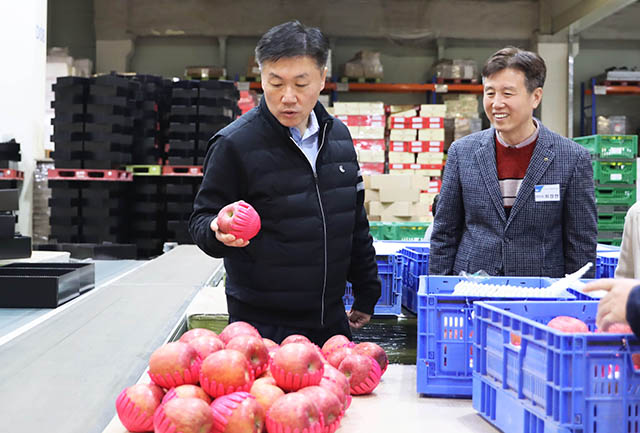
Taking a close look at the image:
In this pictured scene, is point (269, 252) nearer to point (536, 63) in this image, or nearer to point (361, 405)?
point (361, 405)

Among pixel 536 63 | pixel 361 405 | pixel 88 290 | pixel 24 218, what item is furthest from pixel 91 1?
→ pixel 361 405

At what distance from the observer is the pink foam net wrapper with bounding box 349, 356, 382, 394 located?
1.59 m

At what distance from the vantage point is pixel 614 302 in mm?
1232

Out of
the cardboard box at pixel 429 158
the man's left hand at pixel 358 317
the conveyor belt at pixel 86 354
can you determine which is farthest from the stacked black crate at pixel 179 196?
the man's left hand at pixel 358 317

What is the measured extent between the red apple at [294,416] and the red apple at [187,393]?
13 centimetres

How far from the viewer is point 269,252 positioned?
1.96 meters

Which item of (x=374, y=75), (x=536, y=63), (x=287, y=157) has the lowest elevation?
(x=287, y=157)

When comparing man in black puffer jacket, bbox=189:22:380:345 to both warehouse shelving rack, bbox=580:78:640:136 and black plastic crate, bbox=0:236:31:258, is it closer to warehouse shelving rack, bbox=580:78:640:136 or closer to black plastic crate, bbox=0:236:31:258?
black plastic crate, bbox=0:236:31:258

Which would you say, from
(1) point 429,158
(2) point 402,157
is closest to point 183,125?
(2) point 402,157

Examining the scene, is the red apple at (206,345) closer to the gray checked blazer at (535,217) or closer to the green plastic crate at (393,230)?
the gray checked blazer at (535,217)

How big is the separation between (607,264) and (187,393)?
7.89 feet

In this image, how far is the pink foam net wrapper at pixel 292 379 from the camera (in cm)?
133

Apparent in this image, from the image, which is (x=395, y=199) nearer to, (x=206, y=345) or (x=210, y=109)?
→ (x=210, y=109)

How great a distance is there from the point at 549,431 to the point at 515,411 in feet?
0.42
